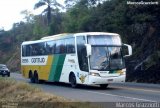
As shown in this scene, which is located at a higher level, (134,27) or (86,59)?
(134,27)

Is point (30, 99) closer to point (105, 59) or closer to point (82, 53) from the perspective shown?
point (105, 59)

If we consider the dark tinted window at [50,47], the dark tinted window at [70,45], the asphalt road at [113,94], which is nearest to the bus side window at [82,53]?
the dark tinted window at [70,45]

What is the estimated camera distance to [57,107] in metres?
14.4

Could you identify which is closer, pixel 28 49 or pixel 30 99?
pixel 30 99

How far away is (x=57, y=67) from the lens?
29250 millimetres

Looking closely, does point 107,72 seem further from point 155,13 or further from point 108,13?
point 108,13

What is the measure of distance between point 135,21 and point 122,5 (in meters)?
2.16

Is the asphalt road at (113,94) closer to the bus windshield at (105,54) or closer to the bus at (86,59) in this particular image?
the bus at (86,59)

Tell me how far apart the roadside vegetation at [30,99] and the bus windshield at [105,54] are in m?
5.50

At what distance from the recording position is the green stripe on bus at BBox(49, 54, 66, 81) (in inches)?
1122

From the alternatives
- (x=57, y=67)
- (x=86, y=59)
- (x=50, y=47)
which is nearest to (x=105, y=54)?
(x=86, y=59)

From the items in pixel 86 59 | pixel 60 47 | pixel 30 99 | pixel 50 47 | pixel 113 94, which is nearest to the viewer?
pixel 30 99

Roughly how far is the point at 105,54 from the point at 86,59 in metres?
1.13

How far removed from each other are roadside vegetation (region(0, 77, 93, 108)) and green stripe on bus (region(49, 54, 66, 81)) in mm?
7842
